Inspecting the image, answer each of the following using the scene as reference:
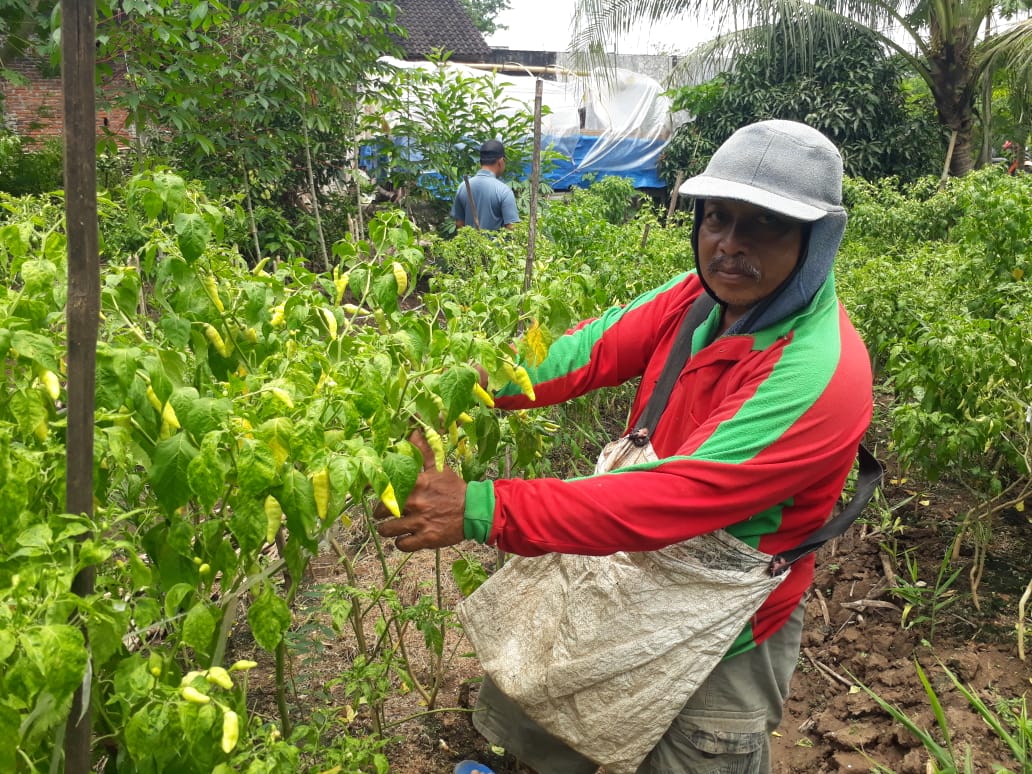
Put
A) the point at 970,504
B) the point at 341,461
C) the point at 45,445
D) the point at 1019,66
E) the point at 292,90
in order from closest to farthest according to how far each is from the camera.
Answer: the point at 341,461 → the point at 45,445 → the point at 970,504 → the point at 292,90 → the point at 1019,66

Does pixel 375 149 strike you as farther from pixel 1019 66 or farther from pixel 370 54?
pixel 1019 66

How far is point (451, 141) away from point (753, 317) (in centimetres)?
840

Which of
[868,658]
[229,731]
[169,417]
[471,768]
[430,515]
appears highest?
[169,417]

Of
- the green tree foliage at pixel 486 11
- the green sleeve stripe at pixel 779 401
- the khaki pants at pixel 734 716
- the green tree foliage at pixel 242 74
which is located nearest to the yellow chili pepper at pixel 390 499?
the green sleeve stripe at pixel 779 401

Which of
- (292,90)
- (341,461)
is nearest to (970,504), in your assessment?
(341,461)

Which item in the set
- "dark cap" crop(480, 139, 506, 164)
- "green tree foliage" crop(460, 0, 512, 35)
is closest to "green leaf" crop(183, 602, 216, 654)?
"dark cap" crop(480, 139, 506, 164)

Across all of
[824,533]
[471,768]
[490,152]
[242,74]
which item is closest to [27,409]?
[824,533]

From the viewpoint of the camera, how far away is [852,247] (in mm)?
7117

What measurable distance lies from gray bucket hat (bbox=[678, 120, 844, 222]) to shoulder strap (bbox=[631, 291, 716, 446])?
31 cm

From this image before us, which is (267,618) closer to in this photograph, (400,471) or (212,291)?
(400,471)

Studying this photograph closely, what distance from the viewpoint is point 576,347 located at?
217cm

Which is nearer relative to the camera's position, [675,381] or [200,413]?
[200,413]

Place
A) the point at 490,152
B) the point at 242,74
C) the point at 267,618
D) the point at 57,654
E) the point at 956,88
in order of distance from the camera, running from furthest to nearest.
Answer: the point at 956,88, the point at 490,152, the point at 242,74, the point at 267,618, the point at 57,654

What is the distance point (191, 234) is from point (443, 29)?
943 inches
